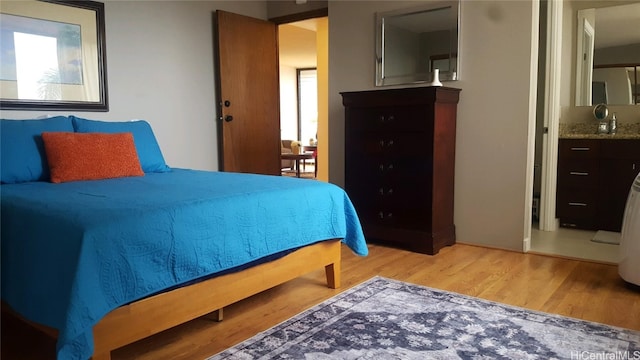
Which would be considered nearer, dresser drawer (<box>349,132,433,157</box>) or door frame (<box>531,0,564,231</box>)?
dresser drawer (<box>349,132,433,157</box>)

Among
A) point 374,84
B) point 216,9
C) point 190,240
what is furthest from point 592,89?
point 190,240

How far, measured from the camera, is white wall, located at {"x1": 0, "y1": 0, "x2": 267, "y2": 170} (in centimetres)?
365

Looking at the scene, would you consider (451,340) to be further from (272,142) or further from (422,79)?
(272,142)

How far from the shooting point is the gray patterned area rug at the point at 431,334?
6.03 feet

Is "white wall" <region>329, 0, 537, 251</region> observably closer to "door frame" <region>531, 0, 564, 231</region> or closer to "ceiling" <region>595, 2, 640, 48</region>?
"door frame" <region>531, 0, 564, 231</region>

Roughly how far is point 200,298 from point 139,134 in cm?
168

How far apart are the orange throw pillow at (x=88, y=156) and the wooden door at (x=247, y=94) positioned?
153 centimetres

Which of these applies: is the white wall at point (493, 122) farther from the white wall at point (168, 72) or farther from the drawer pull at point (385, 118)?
the white wall at point (168, 72)

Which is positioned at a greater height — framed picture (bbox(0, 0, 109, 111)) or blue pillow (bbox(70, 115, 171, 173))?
framed picture (bbox(0, 0, 109, 111))

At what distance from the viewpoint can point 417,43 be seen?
3.78m

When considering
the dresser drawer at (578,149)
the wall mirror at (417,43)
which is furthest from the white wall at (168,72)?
the dresser drawer at (578,149)

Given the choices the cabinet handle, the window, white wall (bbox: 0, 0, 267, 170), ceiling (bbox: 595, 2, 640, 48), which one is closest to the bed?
the cabinet handle

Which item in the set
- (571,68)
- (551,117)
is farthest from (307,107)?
(551,117)

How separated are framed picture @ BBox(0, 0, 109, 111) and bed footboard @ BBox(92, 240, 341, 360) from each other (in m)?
2.08
